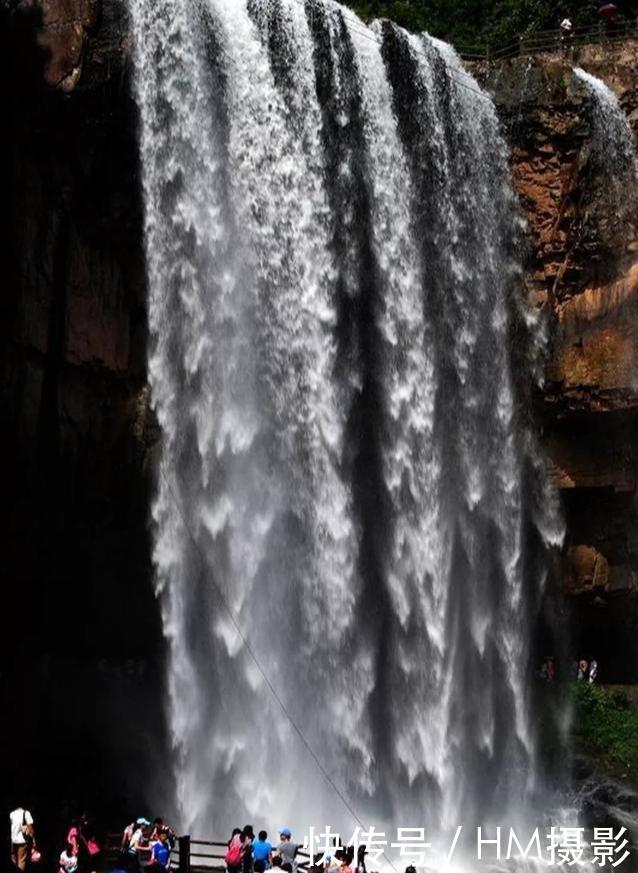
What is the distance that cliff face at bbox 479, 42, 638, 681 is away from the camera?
28984mm

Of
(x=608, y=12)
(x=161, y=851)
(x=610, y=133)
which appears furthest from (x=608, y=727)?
(x=608, y=12)

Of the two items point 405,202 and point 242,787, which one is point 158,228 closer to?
point 405,202

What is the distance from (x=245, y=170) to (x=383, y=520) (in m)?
8.18

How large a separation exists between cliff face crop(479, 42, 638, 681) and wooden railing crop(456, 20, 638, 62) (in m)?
1.81

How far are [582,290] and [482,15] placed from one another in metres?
16.8

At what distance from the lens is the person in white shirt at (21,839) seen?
16.4m

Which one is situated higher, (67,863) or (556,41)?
(556,41)

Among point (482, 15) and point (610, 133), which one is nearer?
point (610, 133)

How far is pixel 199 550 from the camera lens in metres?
24.7

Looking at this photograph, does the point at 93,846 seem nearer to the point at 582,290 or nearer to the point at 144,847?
the point at 144,847

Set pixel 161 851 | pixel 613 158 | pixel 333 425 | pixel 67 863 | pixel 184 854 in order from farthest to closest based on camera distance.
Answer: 1. pixel 613 158
2. pixel 333 425
3. pixel 184 854
4. pixel 161 851
5. pixel 67 863

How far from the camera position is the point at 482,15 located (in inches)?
1651

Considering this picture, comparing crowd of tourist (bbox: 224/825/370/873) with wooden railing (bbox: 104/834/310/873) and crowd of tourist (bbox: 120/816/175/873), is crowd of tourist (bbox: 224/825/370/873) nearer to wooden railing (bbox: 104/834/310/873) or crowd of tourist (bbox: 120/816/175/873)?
wooden railing (bbox: 104/834/310/873)

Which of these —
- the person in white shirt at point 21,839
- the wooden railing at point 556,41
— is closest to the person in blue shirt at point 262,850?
the person in white shirt at point 21,839
